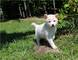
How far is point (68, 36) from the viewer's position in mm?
8312

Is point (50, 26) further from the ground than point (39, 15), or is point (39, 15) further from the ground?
point (50, 26)

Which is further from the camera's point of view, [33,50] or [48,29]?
[33,50]

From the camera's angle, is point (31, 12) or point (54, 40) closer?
point (54, 40)

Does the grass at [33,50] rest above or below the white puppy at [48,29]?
below

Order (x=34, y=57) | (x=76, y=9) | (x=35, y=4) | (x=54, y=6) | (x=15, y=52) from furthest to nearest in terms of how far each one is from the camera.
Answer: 1. (x=35, y=4)
2. (x=54, y=6)
3. (x=76, y=9)
4. (x=15, y=52)
5. (x=34, y=57)

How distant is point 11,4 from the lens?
2278 centimetres

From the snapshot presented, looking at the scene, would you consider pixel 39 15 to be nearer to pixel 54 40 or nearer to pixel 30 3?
pixel 30 3

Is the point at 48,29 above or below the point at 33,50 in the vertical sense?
above

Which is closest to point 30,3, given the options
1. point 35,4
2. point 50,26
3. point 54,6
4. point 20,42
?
point 35,4

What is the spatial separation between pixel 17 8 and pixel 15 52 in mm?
15151

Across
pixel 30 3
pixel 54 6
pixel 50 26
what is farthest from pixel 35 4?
pixel 50 26

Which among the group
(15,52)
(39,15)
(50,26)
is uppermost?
(50,26)

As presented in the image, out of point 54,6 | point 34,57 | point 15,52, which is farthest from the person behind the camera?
point 54,6

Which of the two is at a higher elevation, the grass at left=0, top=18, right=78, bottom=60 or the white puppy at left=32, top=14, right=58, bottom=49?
the white puppy at left=32, top=14, right=58, bottom=49
